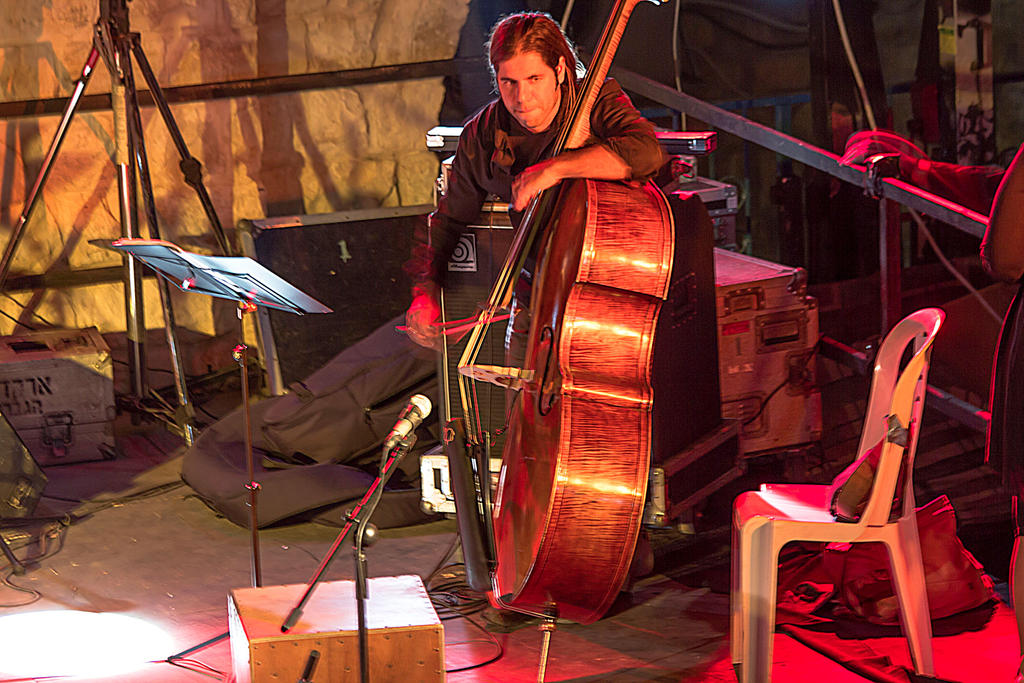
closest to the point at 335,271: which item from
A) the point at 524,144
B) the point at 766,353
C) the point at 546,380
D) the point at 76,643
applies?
the point at 766,353

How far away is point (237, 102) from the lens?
246 inches

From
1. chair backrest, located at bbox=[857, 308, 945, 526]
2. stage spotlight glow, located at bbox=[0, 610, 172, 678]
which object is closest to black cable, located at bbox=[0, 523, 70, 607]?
stage spotlight glow, located at bbox=[0, 610, 172, 678]

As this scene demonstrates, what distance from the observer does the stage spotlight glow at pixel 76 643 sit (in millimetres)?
3324

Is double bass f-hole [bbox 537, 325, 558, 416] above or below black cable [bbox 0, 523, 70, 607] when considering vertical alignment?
above

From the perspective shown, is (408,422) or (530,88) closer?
(408,422)

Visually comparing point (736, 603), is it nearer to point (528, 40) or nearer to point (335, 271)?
point (528, 40)

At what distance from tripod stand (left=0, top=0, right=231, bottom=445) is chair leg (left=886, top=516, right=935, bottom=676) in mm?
3326

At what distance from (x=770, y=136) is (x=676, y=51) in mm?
2322

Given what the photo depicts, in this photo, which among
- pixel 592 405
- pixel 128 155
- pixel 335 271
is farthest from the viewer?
pixel 335 271

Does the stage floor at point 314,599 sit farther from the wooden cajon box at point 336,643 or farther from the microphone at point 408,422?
the microphone at point 408,422

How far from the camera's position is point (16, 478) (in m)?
4.48

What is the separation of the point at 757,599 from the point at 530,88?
1.27 meters

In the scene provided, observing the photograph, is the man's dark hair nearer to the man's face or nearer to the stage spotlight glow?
the man's face

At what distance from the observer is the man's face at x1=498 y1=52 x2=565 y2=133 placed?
9.11ft
